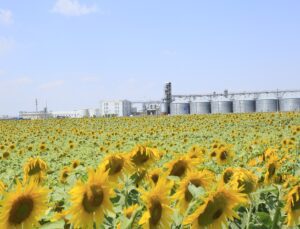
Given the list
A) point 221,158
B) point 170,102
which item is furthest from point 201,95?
point 221,158

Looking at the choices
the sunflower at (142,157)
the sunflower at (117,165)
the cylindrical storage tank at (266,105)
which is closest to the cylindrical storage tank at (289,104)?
the cylindrical storage tank at (266,105)

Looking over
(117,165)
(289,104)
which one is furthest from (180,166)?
(289,104)

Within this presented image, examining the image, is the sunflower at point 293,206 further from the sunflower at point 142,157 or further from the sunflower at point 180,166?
the sunflower at point 142,157

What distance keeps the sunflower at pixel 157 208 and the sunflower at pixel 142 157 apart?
0.87m

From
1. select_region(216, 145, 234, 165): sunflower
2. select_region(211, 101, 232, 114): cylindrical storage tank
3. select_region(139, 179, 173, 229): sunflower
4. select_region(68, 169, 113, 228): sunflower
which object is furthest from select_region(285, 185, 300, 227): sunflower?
select_region(211, 101, 232, 114): cylindrical storage tank

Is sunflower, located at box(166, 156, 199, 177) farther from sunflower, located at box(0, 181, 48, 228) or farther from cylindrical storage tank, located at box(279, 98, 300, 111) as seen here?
cylindrical storage tank, located at box(279, 98, 300, 111)

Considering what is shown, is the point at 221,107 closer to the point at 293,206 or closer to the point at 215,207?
the point at 293,206

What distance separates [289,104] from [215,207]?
5378cm

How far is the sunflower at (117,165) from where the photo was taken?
2.12 metres

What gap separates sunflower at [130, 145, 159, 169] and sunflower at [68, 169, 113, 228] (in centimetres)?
87

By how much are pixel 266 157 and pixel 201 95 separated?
59530 mm

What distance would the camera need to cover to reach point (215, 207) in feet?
4.60

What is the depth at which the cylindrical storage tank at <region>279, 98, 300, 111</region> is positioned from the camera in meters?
51.2

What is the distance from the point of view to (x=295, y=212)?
1.66m
